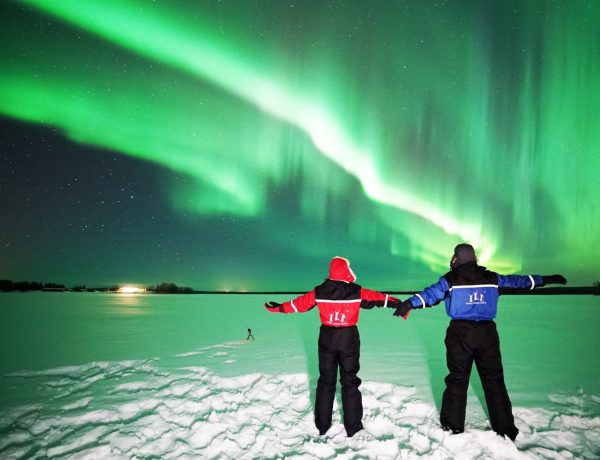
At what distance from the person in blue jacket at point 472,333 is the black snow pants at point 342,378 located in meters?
0.79

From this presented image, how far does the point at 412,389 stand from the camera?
583 cm

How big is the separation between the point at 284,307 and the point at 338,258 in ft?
3.28

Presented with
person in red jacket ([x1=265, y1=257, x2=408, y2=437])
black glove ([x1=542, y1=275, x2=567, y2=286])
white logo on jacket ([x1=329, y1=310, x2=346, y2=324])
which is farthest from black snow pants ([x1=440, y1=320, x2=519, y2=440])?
white logo on jacket ([x1=329, y1=310, x2=346, y2=324])

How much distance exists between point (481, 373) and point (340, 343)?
1700 millimetres

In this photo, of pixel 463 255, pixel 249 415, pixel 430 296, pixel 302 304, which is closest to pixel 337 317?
pixel 302 304

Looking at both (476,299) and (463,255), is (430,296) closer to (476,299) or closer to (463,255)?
(476,299)

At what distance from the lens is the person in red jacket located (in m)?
4.14

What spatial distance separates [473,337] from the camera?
3.93 metres

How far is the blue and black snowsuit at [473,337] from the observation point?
392 cm

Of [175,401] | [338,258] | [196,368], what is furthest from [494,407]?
[196,368]

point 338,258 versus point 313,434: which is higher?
point 338,258

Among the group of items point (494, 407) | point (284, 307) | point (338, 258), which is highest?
point (338, 258)

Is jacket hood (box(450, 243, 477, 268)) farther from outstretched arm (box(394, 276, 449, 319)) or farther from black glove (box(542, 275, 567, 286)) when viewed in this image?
black glove (box(542, 275, 567, 286))

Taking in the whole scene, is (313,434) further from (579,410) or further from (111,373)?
(111,373)
